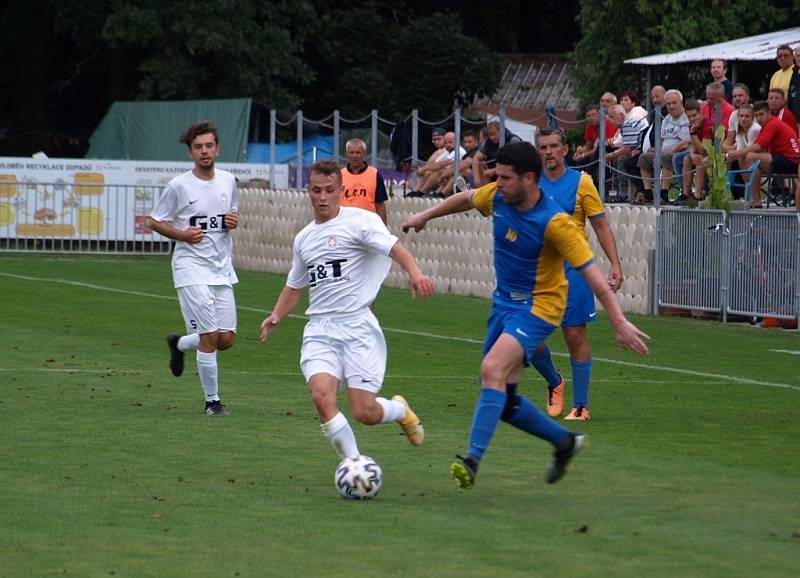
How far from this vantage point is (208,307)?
12.4m

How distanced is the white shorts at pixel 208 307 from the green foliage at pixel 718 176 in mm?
9977

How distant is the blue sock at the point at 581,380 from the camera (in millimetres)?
12031

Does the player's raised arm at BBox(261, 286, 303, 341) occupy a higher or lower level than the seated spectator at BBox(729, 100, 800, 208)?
lower

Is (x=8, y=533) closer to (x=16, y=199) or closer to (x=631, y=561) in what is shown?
(x=631, y=561)

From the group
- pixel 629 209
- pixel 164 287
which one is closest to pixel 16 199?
pixel 164 287

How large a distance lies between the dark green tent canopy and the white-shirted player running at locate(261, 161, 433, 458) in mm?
28828

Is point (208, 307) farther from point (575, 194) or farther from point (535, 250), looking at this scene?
point (535, 250)

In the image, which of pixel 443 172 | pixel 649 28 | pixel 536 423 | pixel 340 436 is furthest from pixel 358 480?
pixel 649 28

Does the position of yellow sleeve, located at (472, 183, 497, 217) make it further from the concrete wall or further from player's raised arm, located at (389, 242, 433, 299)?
the concrete wall

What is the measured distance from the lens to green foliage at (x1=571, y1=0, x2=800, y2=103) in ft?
119

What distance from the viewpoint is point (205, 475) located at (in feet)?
30.7

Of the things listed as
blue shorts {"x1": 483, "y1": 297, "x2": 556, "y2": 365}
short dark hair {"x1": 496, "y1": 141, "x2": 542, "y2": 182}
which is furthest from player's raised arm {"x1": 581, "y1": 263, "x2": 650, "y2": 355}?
short dark hair {"x1": 496, "y1": 141, "x2": 542, "y2": 182}

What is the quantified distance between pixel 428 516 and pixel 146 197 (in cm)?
2637

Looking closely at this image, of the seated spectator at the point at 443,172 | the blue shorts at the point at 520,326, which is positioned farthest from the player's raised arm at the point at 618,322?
the seated spectator at the point at 443,172
